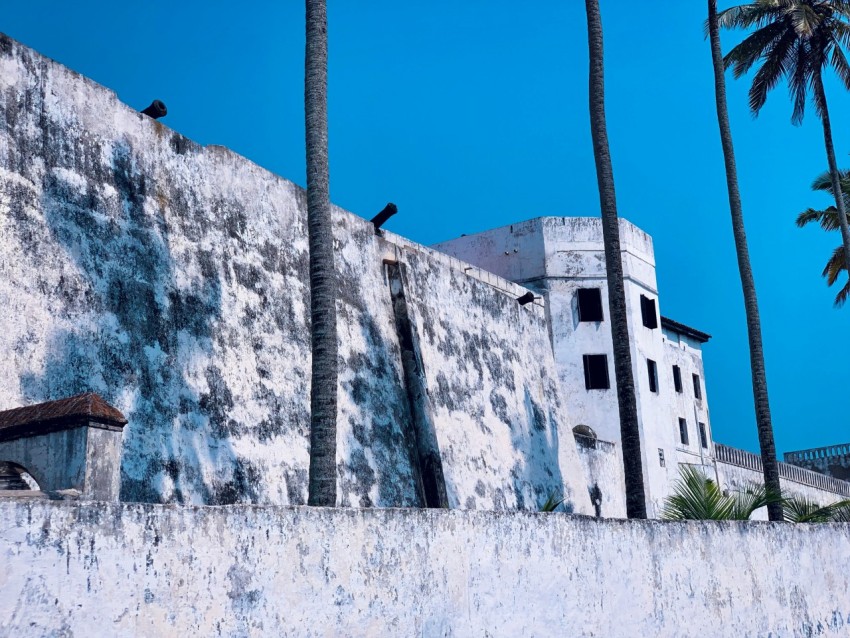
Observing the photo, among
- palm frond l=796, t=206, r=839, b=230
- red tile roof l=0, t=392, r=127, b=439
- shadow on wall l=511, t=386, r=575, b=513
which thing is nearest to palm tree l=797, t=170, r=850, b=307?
palm frond l=796, t=206, r=839, b=230

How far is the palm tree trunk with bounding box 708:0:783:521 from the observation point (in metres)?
16.5

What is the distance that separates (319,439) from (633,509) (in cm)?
542

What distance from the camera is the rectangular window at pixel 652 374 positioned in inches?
1182

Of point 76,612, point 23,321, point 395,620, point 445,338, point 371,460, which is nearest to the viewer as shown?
point 76,612

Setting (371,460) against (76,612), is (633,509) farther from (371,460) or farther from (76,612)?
(76,612)

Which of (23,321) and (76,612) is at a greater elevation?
(23,321)

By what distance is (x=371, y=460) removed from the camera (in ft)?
49.6

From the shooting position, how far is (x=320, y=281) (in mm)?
10055

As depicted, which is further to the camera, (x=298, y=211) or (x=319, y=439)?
(x=298, y=211)

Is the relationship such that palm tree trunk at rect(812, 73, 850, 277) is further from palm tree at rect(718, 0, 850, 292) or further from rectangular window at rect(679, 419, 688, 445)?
rectangular window at rect(679, 419, 688, 445)

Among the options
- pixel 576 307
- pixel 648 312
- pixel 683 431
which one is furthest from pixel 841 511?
pixel 683 431

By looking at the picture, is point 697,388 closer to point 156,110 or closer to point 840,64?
point 840,64

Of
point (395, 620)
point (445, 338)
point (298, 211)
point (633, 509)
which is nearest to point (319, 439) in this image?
point (395, 620)

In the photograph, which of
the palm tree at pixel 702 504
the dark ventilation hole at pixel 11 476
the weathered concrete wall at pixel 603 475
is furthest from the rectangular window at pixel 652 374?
the dark ventilation hole at pixel 11 476
